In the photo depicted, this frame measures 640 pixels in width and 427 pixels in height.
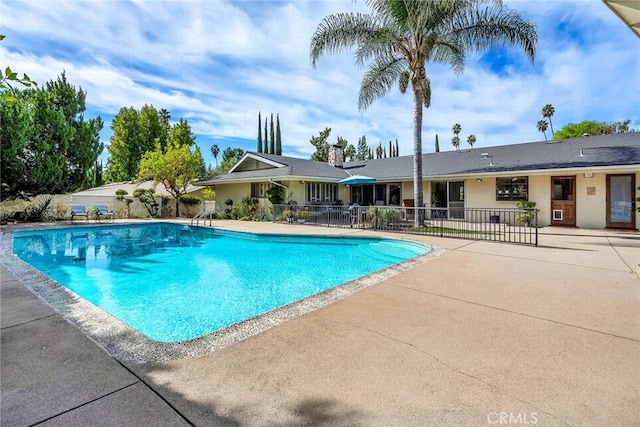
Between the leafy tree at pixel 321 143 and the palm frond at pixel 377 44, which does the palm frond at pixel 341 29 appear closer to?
the palm frond at pixel 377 44

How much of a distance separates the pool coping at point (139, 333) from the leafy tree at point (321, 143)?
35.5 m

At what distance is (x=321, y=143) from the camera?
4044 centimetres

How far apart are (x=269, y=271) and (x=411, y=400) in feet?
20.6

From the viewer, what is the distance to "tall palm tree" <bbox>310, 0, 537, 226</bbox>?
38.2ft

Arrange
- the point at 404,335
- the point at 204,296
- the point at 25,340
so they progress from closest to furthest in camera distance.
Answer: the point at 25,340 → the point at 404,335 → the point at 204,296

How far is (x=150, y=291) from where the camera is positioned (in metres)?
6.63

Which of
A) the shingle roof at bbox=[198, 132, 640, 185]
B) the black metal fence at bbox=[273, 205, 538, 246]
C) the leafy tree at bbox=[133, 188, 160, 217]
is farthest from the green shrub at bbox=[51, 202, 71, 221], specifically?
the black metal fence at bbox=[273, 205, 538, 246]

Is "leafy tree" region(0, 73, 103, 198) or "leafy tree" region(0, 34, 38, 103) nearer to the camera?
"leafy tree" region(0, 34, 38, 103)

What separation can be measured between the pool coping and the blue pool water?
919mm

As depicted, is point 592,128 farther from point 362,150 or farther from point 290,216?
point 290,216

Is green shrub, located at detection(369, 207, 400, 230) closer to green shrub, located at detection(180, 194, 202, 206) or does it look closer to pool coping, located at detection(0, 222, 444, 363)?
pool coping, located at detection(0, 222, 444, 363)

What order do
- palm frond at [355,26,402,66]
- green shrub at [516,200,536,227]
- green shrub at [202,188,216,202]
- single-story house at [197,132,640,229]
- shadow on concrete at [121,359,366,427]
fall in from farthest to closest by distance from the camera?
1. green shrub at [202,188,216,202]
2. green shrub at [516,200,536,227]
3. single-story house at [197,132,640,229]
4. palm frond at [355,26,402,66]
5. shadow on concrete at [121,359,366,427]

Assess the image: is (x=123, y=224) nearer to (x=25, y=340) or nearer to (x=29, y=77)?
(x=25, y=340)

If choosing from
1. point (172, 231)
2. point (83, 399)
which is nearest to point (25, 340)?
point (83, 399)
